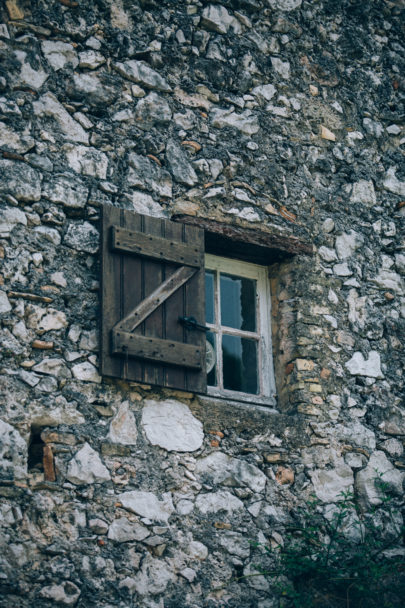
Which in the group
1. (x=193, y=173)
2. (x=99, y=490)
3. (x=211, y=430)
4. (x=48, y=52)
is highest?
(x=48, y=52)

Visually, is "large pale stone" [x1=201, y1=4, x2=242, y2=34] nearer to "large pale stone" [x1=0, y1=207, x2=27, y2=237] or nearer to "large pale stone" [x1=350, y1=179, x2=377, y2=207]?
"large pale stone" [x1=350, y1=179, x2=377, y2=207]

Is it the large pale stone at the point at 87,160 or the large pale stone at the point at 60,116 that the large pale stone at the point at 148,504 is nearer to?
the large pale stone at the point at 87,160

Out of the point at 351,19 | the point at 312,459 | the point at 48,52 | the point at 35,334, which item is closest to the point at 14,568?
the point at 35,334

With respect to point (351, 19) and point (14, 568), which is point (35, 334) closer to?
point (14, 568)

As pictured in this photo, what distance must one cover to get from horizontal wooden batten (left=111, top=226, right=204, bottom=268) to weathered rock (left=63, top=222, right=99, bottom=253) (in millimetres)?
129

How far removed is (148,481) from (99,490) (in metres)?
0.32

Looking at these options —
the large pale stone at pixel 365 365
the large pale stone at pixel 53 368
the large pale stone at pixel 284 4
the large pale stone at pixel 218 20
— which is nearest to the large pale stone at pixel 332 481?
the large pale stone at pixel 365 365

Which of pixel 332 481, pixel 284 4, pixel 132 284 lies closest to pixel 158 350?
pixel 132 284

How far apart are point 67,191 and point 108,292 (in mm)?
694

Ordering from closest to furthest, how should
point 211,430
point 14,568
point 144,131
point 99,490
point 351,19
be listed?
1. point 14,568
2. point 99,490
3. point 211,430
4. point 144,131
5. point 351,19

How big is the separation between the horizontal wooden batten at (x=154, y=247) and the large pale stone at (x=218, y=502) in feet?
4.64

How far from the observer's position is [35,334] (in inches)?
221

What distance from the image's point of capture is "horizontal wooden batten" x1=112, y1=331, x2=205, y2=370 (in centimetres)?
570

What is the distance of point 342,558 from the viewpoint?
19.7 ft
